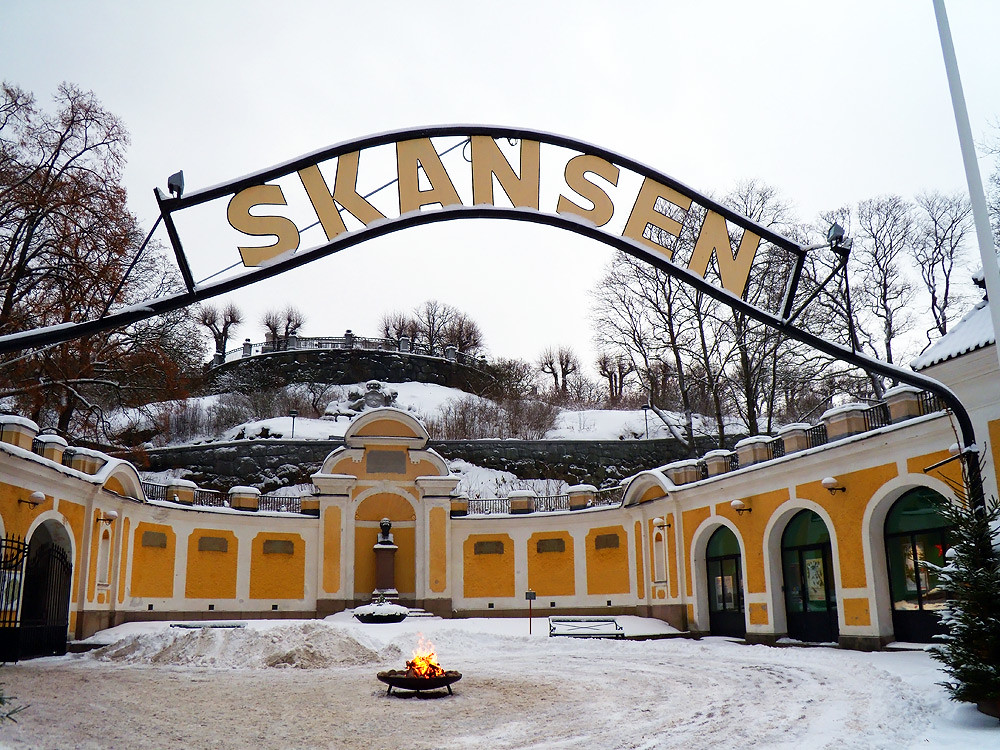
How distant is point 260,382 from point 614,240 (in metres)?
53.3

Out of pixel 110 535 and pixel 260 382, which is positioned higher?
pixel 260 382

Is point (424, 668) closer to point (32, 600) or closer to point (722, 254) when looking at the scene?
point (722, 254)

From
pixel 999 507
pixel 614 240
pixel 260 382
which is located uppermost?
pixel 260 382

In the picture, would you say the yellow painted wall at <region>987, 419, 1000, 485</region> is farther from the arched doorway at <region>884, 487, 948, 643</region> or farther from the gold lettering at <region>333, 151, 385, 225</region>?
the gold lettering at <region>333, 151, 385, 225</region>

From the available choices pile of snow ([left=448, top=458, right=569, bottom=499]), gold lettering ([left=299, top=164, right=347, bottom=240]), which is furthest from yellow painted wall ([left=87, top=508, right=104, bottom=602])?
pile of snow ([left=448, top=458, right=569, bottom=499])

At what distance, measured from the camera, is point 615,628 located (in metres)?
22.6

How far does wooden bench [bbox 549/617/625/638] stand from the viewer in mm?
22188

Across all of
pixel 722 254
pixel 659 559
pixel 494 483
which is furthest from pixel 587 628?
pixel 494 483

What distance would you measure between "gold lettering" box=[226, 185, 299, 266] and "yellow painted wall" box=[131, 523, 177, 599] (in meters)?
20.0

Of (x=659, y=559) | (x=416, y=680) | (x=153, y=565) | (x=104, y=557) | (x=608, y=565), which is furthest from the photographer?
(x=608, y=565)

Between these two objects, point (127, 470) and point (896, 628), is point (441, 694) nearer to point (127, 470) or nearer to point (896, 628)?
point (896, 628)

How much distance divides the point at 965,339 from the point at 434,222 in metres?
6.97

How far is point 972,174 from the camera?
26.2 feet

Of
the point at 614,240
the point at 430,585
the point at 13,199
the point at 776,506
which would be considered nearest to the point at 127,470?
the point at 13,199
